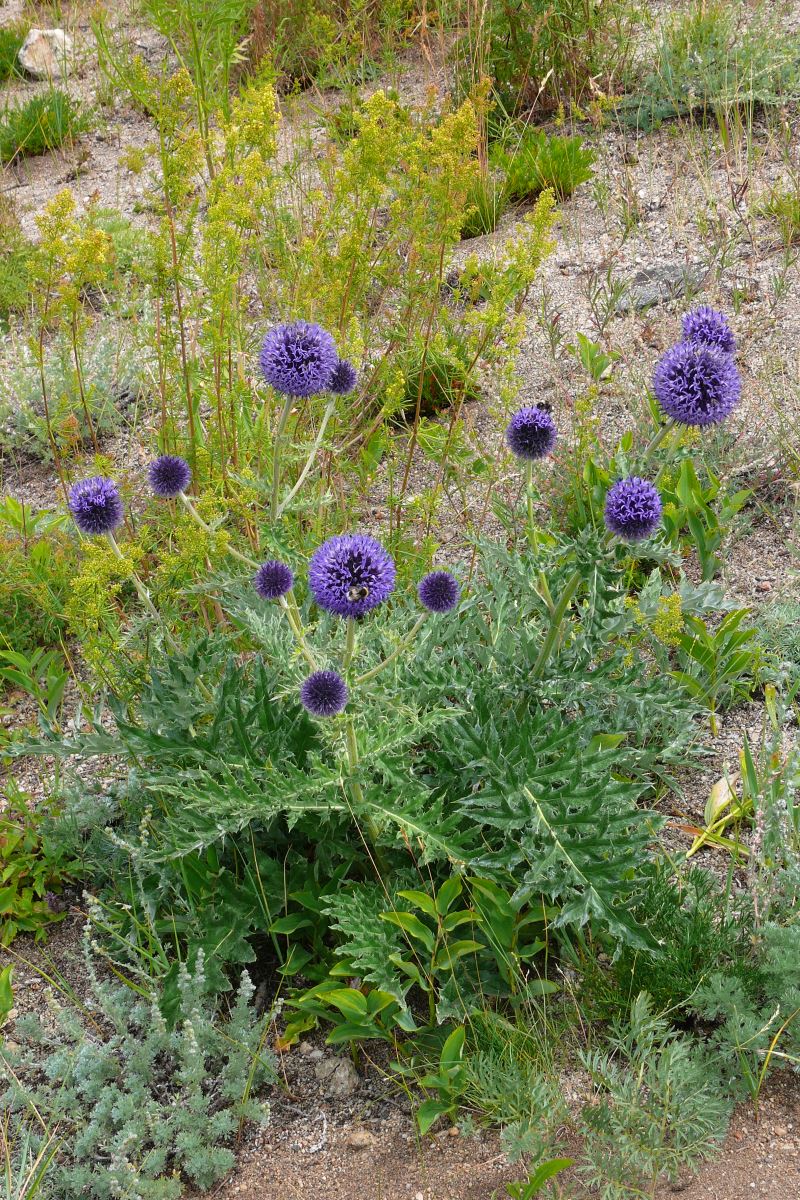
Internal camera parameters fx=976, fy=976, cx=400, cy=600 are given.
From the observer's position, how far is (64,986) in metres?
2.62

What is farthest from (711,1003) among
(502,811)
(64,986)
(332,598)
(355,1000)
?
(64,986)

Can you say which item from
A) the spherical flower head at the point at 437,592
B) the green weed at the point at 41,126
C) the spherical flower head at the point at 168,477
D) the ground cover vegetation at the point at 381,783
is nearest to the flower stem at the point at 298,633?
the ground cover vegetation at the point at 381,783

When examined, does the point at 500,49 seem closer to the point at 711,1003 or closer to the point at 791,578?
the point at 791,578

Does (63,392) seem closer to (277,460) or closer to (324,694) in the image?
(277,460)

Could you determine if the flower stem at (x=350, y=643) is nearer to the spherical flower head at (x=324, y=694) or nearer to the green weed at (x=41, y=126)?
the spherical flower head at (x=324, y=694)

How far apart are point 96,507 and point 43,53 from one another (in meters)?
7.71

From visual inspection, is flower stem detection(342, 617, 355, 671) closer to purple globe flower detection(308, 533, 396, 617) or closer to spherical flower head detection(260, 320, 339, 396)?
purple globe flower detection(308, 533, 396, 617)

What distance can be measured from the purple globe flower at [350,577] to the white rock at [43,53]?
315 inches

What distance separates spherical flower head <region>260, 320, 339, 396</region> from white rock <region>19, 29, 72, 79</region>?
7.45 m

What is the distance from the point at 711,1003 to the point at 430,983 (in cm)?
67

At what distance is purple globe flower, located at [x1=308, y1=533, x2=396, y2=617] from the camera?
89.0 inches

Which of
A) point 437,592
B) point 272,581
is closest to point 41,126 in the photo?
point 272,581

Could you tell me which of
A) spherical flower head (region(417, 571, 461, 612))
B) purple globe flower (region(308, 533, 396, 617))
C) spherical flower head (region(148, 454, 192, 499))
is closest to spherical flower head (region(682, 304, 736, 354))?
spherical flower head (region(417, 571, 461, 612))

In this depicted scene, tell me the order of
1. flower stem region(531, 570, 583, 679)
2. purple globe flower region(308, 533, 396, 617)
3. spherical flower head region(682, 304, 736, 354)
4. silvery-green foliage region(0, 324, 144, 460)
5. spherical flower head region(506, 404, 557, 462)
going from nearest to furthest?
purple globe flower region(308, 533, 396, 617) < flower stem region(531, 570, 583, 679) < spherical flower head region(682, 304, 736, 354) < spherical flower head region(506, 404, 557, 462) < silvery-green foliage region(0, 324, 144, 460)
